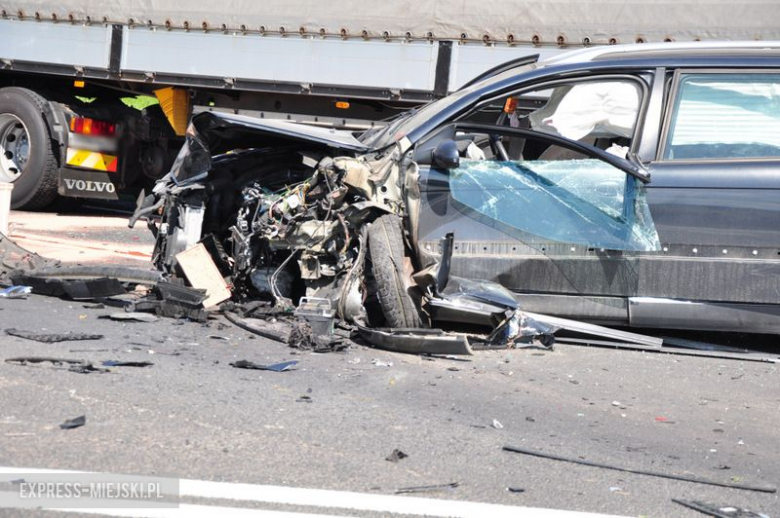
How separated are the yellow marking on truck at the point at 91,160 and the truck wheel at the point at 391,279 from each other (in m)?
7.32

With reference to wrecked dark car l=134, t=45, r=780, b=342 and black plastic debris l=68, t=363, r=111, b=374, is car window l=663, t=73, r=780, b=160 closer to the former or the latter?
wrecked dark car l=134, t=45, r=780, b=342

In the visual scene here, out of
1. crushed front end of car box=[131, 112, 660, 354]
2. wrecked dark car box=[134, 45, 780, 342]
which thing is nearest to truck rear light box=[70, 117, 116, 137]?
crushed front end of car box=[131, 112, 660, 354]

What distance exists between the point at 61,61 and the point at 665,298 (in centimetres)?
885

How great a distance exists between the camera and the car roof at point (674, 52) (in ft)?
19.5

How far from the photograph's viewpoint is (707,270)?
568 cm

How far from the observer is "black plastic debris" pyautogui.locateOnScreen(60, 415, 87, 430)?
3.56 m

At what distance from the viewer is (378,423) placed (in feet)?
13.1

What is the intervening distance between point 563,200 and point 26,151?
333 inches

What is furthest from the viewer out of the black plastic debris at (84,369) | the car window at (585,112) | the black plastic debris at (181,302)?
the car window at (585,112)

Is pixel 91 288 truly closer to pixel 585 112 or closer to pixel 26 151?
pixel 585 112

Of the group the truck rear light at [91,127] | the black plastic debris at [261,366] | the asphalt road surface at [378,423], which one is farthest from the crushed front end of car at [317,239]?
the truck rear light at [91,127]

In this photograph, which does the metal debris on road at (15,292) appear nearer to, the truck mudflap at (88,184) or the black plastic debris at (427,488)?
the black plastic debris at (427,488)

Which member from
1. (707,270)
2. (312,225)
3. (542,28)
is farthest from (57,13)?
(707,270)

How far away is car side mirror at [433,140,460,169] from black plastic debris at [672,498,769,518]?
2.90 metres
